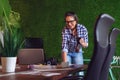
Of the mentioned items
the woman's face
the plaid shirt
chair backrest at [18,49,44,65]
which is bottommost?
chair backrest at [18,49,44,65]

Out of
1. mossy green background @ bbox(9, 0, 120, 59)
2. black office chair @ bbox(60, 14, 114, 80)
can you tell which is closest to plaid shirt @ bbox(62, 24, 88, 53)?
mossy green background @ bbox(9, 0, 120, 59)

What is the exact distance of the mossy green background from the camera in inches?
269

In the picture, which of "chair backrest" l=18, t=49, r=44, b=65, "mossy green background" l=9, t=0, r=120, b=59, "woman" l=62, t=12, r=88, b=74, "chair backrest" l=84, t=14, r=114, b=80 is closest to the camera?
"chair backrest" l=84, t=14, r=114, b=80

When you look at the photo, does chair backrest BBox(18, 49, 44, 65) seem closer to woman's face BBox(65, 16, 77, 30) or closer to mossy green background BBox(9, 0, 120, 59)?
woman's face BBox(65, 16, 77, 30)

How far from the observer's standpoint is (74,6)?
6.96 m

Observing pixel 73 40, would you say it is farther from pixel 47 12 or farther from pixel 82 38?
pixel 47 12

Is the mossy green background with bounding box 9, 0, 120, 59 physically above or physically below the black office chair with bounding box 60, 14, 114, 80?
above

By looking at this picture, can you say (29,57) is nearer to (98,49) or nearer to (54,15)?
(98,49)

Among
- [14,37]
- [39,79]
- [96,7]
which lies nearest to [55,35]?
[96,7]

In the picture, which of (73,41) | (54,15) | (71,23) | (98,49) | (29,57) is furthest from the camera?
(54,15)

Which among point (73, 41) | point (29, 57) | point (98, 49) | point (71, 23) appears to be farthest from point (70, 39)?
point (98, 49)

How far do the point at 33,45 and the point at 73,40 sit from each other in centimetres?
162

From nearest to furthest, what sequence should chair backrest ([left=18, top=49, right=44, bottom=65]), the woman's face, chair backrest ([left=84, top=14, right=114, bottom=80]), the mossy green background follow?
chair backrest ([left=84, top=14, right=114, bottom=80]), chair backrest ([left=18, top=49, right=44, bottom=65]), the woman's face, the mossy green background

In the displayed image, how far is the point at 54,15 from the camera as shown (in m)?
7.06
